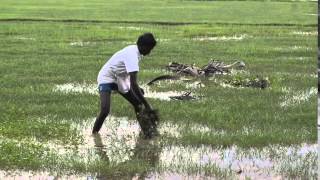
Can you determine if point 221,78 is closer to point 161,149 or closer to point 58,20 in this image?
point 161,149

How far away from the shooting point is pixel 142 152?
882 centimetres

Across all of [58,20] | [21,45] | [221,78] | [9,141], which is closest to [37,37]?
[21,45]

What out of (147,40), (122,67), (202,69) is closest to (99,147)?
(122,67)

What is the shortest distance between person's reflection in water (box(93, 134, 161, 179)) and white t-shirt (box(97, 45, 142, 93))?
2.71ft

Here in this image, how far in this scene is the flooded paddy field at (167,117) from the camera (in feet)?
25.9

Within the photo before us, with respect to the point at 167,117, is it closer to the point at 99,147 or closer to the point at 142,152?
the point at 99,147

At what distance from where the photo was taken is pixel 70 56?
21.2m

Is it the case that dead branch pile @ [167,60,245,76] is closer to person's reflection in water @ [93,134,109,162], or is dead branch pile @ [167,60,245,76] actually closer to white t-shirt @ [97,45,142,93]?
person's reflection in water @ [93,134,109,162]

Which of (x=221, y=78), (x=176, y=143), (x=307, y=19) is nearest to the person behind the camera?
(x=176, y=143)

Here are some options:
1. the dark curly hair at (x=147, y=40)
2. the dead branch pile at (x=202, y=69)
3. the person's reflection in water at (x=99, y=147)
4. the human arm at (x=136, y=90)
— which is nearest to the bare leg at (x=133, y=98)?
the human arm at (x=136, y=90)

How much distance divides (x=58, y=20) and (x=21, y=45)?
49.4 ft

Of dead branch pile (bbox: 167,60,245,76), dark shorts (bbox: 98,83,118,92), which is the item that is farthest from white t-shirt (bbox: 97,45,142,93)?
dead branch pile (bbox: 167,60,245,76)

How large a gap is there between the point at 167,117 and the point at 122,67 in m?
2.22

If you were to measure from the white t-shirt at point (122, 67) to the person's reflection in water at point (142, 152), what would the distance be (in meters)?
0.83
